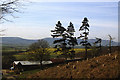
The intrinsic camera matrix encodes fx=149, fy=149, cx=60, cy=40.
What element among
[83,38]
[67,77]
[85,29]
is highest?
[85,29]

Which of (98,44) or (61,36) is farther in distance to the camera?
(98,44)

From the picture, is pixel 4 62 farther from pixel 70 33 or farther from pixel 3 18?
pixel 3 18

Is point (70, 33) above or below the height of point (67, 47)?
above

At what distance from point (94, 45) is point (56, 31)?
21.9 m

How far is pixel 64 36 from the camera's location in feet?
117

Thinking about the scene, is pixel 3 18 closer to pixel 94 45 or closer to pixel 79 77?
pixel 79 77

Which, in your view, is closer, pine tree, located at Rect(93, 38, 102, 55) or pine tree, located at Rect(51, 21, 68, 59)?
pine tree, located at Rect(51, 21, 68, 59)

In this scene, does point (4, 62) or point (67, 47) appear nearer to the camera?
point (67, 47)

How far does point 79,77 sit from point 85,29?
29.0 m

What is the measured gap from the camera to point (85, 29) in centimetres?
4119

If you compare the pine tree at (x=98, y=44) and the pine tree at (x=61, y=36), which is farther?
the pine tree at (x=98, y=44)

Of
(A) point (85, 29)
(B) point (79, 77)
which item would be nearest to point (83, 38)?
(A) point (85, 29)

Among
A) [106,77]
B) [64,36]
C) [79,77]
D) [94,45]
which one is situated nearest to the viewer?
[106,77]

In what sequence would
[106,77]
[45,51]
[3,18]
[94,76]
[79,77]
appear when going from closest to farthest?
1. [3,18]
2. [106,77]
3. [94,76]
4. [79,77]
5. [45,51]
